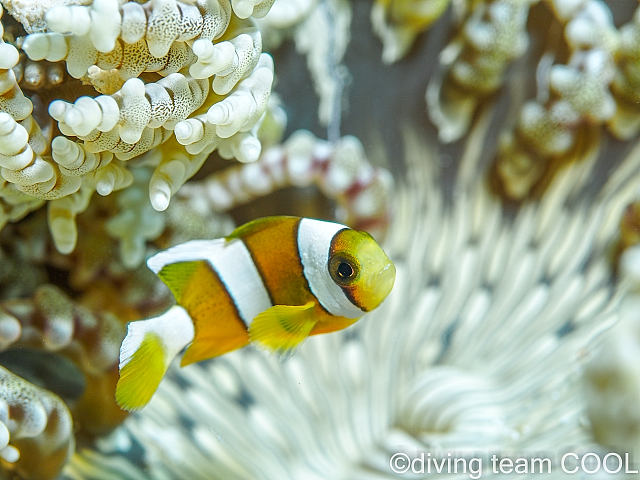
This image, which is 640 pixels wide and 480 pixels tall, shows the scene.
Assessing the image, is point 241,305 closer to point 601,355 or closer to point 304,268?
point 304,268

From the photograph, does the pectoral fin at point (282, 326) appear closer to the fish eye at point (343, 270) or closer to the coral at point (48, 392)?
the fish eye at point (343, 270)

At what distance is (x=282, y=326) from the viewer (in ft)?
2.92

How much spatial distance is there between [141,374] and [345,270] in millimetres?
367

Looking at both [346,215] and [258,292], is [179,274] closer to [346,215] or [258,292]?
[258,292]

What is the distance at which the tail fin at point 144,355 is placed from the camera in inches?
35.1

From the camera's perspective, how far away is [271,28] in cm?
138

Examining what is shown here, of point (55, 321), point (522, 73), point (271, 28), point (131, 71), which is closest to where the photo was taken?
point (131, 71)

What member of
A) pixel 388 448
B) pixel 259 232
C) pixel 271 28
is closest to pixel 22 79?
pixel 259 232

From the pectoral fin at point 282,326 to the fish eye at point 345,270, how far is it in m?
0.08

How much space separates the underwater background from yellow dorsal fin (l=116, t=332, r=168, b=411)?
197mm

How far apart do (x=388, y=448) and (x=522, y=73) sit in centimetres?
108

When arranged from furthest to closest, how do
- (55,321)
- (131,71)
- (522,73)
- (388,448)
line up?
(522,73) < (388,448) < (55,321) < (131,71)

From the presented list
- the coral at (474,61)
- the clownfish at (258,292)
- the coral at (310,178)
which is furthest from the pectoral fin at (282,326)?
the coral at (474,61)

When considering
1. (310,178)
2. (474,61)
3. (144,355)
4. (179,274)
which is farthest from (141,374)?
(474,61)
